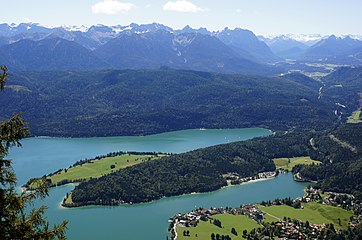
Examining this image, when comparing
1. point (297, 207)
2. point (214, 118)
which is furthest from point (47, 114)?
point (297, 207)

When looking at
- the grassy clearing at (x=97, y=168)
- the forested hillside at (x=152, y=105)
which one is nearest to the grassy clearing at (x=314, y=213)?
the grassy clearing at (x=97, y=168)

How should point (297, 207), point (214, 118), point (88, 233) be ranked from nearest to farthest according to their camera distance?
point (88, 233) → point (297, 207) → point (214, 118)

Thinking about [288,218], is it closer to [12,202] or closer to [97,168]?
[97,168]

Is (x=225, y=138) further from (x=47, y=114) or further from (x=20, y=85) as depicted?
(x=20, y=85)

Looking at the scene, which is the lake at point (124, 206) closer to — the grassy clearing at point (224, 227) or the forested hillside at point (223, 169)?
the forested hillside at point (223, 169)

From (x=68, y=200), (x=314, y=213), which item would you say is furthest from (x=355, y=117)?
(x=68, y=200)
